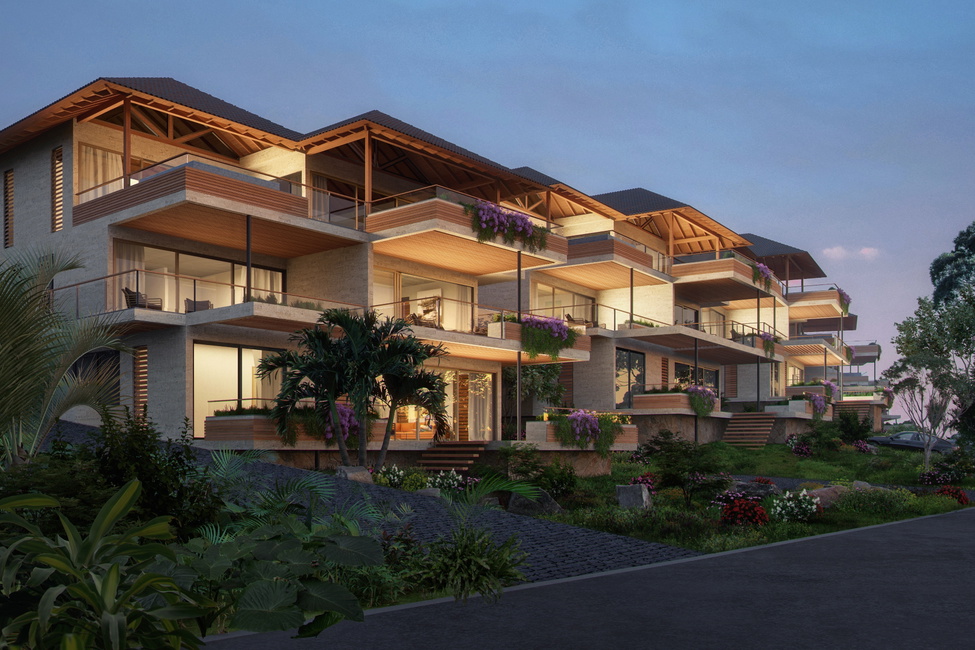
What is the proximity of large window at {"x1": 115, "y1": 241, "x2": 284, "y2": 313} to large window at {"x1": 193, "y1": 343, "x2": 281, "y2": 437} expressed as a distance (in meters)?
1.31

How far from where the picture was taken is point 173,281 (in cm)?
2566

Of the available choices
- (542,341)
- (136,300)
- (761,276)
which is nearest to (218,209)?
(136,300)

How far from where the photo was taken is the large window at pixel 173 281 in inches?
969

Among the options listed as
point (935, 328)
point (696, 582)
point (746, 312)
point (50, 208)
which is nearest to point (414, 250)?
point (50, 208)

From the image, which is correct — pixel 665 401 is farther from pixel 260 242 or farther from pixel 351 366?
pixel 351 366

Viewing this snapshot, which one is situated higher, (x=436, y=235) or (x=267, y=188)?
(x=267, y=188)

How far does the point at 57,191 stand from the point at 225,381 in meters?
7.56

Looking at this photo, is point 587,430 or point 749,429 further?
point 749,429

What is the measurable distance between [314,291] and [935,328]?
21.5 meters

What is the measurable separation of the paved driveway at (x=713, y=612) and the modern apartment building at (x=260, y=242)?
50.3 feet

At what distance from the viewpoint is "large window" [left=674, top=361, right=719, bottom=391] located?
45.9m

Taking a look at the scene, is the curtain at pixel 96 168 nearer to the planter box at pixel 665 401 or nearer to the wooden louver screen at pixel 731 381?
the planter box at pixel 665 401

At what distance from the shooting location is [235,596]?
307 inches

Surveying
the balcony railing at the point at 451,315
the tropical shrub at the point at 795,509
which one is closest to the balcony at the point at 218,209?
the balcony railing at the point at 451,315
